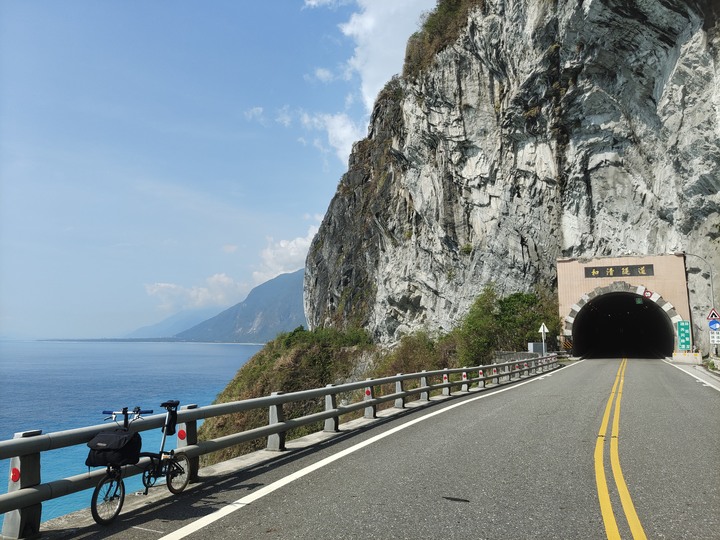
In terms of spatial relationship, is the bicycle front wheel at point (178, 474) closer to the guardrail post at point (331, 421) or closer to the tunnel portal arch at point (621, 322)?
the guardrail post at point (331, 421)

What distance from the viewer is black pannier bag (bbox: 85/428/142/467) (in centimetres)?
481

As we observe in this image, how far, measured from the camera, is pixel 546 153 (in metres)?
51.9

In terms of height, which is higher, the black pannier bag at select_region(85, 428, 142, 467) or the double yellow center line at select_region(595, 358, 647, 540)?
the black pannier bag at select_region(85, 428, 142, 467)

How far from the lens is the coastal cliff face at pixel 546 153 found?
129ft

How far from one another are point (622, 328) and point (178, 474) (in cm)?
8185

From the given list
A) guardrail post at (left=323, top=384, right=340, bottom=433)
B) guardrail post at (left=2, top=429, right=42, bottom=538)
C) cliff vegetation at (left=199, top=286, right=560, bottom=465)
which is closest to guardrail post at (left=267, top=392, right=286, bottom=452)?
guardrail post at (left=323, top=384, right=340, bottom=433)

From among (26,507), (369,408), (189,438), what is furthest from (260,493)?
(369,408)

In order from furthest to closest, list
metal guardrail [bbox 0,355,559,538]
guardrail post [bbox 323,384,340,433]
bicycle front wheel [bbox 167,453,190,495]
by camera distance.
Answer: guardrail post [bbox 323,384,340,433]
bicycle front wheel [bbox 167,453,190,495]
metal guardrail [bbox 0,355,559,538]

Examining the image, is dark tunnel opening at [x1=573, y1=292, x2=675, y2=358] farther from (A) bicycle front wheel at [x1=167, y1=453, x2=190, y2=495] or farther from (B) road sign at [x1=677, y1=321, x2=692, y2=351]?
(A) bicycle front wheel at [x1=167, y1=453, x2=190, y2=495]

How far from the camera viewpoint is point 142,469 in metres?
5.48

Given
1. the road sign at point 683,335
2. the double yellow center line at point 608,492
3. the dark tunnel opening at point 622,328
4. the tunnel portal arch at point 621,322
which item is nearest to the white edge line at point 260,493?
the double yellow center line at point 608,492

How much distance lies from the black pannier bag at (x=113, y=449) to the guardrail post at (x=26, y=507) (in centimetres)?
43

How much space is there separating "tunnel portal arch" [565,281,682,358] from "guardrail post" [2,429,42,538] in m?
49.1

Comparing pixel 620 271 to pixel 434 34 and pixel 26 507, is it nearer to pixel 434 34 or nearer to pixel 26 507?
pixel 434 34
